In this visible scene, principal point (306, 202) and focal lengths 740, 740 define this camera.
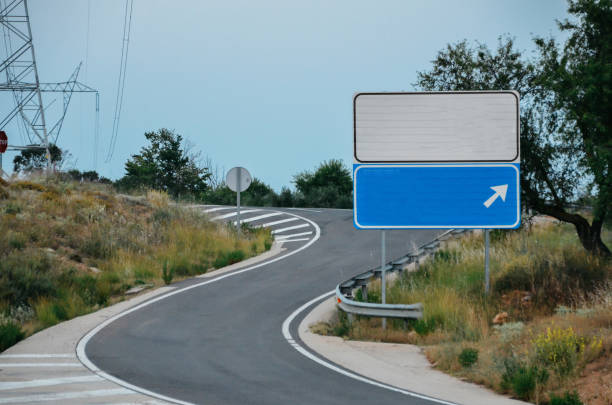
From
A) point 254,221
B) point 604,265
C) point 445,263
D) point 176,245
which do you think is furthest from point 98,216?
point 604,265

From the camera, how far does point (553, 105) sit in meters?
22.0

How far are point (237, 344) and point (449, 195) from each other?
6.03m

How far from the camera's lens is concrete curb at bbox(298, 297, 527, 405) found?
1102 centimetres

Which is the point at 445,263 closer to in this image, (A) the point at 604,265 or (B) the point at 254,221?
(A) the point at 604,265

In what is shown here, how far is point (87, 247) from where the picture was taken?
1010 inches

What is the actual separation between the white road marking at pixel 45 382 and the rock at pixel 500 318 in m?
8.33

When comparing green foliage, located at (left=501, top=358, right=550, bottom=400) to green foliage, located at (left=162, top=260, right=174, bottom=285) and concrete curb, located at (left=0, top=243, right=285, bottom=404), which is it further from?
green foliage, located at (left=162, top=260, right=174, bottom=285)

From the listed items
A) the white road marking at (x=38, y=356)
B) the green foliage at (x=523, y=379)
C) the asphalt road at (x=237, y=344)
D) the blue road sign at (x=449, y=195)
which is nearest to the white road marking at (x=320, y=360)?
the asphalt road at (x=237, y=344)

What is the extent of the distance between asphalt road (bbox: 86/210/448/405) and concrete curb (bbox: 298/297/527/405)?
52cm

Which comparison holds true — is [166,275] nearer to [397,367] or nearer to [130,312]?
[130,312]

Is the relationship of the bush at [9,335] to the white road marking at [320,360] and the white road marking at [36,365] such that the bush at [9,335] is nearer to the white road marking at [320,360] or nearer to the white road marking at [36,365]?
the white road marking at [36,365]

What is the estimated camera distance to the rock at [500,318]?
51.8ft

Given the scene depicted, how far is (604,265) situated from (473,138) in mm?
5077

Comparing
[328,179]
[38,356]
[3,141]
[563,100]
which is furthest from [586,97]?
[328,179]
